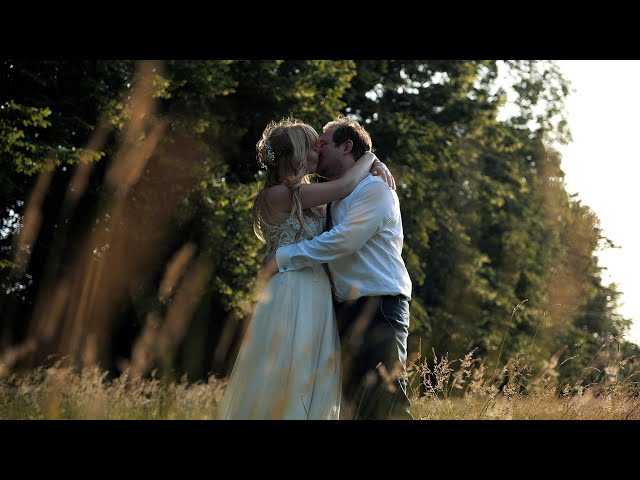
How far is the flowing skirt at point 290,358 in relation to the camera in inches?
175

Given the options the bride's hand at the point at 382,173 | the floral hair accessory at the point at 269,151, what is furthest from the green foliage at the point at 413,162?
the floral hair accessory at the point at 269,151

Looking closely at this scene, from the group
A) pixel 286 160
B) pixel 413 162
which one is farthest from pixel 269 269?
pixel 413 162

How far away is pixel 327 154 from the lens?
509 cm

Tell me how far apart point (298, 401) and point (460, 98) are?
16.0 metres

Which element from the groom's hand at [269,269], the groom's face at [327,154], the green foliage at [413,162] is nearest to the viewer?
the groom's hand at [269,269]

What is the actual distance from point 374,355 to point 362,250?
0.62 m

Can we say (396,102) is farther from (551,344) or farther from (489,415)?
(489,415)

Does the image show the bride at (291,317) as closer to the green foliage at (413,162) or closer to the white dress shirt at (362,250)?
the white dress shirt at (362,250)

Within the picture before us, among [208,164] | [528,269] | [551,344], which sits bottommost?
[551,344]

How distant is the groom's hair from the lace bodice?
501 millimetres
